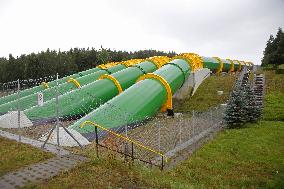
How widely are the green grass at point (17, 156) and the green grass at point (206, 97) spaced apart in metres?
14.8

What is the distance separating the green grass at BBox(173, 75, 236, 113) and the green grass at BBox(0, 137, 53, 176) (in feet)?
48.5

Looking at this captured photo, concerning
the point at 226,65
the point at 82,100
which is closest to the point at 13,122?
the point at 82,100

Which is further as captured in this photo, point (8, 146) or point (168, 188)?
point (8, 146)

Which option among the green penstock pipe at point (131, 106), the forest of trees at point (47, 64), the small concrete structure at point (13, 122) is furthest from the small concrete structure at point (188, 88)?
the forest of trees at point (47, 64)

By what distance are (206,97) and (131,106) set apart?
12.7 meters

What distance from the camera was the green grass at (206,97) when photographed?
28.3 meters

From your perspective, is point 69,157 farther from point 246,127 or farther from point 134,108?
point 246,127

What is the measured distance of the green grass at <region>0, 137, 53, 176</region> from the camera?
42.2 feet

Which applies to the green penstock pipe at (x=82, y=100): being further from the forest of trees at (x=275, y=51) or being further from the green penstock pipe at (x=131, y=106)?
the forest of trees at (x=275, y=51)

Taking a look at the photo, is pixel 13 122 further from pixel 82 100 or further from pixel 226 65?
pixel 226 65

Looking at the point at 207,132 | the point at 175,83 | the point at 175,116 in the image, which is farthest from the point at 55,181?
the point at 175,83

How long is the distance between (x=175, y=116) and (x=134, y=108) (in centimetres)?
566

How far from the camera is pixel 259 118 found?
24266 mm

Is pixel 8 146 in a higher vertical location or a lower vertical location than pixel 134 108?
lower
